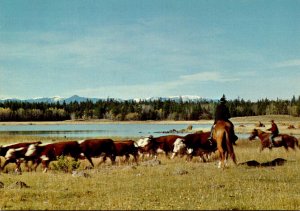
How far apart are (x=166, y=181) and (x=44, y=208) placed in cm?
661

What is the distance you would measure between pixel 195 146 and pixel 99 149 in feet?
20.4

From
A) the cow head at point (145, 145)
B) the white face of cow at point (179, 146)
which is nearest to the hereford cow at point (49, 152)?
the cow head at point (145, 145)

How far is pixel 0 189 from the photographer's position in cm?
1576

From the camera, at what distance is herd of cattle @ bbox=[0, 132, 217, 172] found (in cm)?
2562

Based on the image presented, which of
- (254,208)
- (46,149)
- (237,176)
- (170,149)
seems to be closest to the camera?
(254,208)

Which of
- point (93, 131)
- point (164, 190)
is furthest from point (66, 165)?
point (93, 131)

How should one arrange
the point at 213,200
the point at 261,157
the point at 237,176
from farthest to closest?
the point at 261,157 < the point at 237,176 < the point at 213,200

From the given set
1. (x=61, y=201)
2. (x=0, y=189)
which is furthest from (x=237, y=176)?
(x=0, y=189)

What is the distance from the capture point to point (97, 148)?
27734mm

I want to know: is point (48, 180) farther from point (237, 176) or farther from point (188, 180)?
point (237, 176)

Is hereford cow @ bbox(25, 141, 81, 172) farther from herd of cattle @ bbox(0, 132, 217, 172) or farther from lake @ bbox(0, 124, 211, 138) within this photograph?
lake @ bbox(0, 124, 211, 138)

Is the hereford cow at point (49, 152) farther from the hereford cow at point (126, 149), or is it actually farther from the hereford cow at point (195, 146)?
the hereford cow at point (195, 146)

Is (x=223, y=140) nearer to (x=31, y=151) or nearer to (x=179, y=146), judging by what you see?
(x=179, y=146)

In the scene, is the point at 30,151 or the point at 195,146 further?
the point at 195,146
